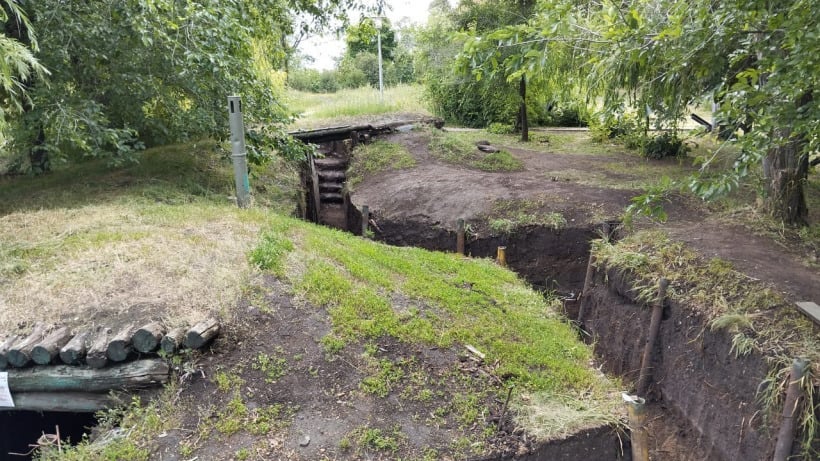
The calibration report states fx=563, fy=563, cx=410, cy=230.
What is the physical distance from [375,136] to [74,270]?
9605 millimetres

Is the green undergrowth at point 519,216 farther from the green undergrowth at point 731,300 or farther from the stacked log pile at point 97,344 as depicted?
the stacked log pile at point 97,344

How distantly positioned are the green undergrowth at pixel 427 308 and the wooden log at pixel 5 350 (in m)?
2.08

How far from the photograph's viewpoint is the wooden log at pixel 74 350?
4289 millimetres

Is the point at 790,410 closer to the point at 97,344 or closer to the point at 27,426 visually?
the point at 97,344

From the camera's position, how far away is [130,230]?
6199 mm

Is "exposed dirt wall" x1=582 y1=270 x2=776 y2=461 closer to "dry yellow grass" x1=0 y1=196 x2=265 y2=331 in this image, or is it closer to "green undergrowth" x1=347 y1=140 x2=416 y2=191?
"dry yellow grass" x1=0 y1=196 x2=265 y2=331

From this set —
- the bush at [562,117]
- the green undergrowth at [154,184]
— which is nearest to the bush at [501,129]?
the bush at [562,117]

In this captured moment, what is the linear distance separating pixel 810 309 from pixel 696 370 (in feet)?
3.44

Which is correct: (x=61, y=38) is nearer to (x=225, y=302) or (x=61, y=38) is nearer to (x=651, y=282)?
(x=225, y=302)

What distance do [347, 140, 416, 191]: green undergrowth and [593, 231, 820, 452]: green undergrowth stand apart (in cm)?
598

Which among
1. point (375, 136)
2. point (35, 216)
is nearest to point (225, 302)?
point (35, 216)

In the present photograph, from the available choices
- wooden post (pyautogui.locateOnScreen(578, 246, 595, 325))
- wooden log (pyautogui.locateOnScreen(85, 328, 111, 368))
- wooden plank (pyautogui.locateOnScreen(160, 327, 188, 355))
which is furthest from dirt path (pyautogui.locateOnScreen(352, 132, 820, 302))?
wooden log (pyautogui.locateOnScreen(85, 328, 111, 368))

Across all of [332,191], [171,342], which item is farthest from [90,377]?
[332,191]

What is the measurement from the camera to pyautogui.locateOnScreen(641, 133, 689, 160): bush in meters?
12.6
